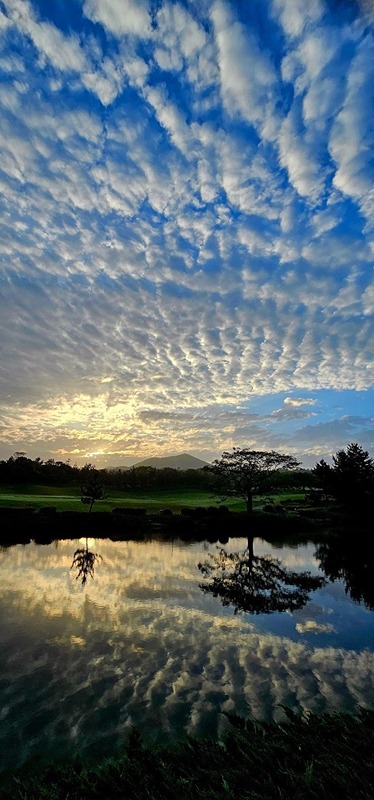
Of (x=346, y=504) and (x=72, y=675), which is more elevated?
(x=346, y=504)

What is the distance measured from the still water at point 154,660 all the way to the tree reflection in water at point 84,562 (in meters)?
1.34

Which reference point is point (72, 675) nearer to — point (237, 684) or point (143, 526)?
point (237, 684)

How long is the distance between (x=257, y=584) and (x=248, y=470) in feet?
128

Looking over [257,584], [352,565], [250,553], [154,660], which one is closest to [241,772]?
[154,660]

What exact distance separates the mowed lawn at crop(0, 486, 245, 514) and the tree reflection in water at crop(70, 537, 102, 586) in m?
19.7

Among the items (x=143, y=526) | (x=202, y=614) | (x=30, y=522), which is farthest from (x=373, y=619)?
(x=30, y=522)

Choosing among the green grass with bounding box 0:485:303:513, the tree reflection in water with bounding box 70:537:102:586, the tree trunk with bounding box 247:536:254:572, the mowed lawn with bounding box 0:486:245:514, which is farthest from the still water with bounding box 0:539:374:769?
the green grass with bounding box 0:485:303:513

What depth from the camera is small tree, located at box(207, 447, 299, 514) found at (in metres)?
60.2

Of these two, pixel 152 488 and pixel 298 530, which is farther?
pixel 152 488

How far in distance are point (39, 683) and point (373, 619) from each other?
42.9 feet

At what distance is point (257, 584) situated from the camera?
71.7 ft

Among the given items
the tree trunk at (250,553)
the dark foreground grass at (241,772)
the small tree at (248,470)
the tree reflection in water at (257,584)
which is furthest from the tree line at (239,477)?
the dark foreground grass at (241,772)

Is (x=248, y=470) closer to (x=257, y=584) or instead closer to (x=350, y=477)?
(x=350, y=477)

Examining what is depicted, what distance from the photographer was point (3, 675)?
10352mm
